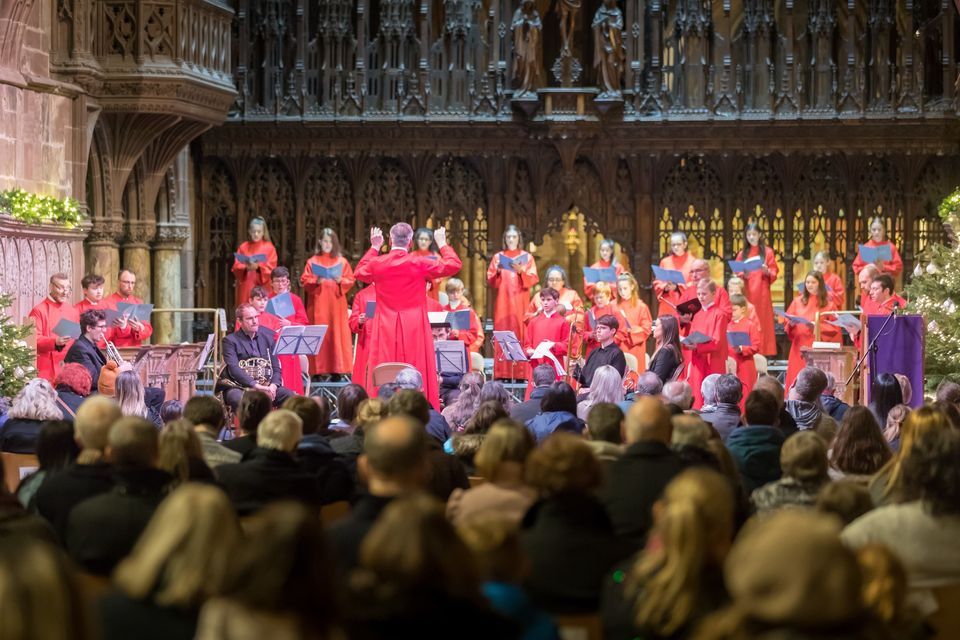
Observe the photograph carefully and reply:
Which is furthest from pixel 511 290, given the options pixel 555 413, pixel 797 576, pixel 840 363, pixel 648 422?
pixel 797 576

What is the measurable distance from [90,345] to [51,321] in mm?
1452

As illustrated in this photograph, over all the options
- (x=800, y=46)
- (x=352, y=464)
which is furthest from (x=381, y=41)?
(x=352, y=464)

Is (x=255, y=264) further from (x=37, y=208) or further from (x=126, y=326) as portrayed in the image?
(x=126, y=326)

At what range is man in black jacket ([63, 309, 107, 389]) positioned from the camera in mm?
11867

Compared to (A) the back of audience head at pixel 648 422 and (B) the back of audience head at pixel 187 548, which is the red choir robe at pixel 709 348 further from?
(B) the back of audience head at pixel 187 548

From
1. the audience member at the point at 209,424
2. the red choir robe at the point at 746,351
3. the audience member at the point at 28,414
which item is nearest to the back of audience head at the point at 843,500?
the audience member at the point at 209,424

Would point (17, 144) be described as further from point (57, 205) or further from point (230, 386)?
point (230, 386)

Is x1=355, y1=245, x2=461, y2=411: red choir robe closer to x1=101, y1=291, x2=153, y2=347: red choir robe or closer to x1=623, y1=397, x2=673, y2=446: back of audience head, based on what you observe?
x1=101, y1=291, x2=153, y2=347: red choir robe

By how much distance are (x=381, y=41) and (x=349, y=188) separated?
1.95 m

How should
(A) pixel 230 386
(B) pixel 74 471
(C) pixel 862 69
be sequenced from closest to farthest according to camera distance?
1. (B) pixel 74 471
2. (A) pixel 230 386
3. (C) pixel 862 69

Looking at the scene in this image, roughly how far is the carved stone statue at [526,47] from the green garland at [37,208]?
22.1 feet

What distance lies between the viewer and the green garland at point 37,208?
45.1 ft

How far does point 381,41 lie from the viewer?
20.0 m

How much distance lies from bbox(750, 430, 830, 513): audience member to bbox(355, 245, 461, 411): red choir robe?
8.35 m
